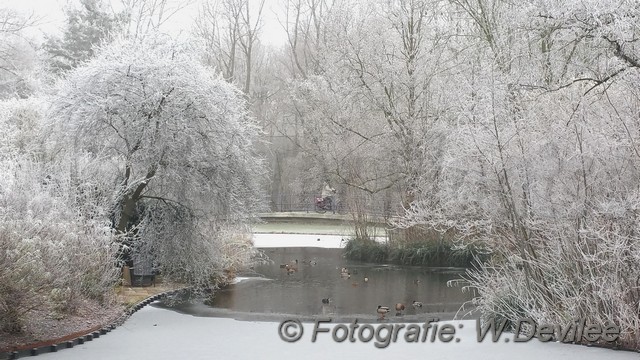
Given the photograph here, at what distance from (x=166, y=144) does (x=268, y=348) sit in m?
5.25

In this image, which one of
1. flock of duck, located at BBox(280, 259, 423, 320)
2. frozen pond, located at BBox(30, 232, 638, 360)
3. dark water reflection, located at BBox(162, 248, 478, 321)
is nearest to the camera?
frozen pond, located at BBox(30, 232, 638, 360)

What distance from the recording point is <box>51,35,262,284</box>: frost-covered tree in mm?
11516

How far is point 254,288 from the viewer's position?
13500 millimetres

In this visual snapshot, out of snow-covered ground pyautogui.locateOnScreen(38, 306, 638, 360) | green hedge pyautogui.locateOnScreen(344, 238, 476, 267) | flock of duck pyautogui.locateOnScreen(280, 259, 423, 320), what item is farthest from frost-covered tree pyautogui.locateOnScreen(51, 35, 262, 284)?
green hedge pyautogui.locateOnScreen(344, 238, 476, 267)

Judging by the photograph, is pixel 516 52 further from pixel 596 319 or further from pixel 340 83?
pixel 340 83

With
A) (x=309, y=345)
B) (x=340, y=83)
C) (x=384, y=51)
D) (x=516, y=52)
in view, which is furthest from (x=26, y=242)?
(x=340, y=83)

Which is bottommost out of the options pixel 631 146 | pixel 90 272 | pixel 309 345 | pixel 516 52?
pixel 309 345

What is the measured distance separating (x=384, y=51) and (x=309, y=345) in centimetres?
1461

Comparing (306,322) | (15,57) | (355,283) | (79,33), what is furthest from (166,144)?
(79,33)

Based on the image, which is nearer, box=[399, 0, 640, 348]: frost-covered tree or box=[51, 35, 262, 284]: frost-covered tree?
box=[399, 0, 640, 348]: frost-covered tree

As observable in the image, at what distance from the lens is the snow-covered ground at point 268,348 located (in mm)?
6707

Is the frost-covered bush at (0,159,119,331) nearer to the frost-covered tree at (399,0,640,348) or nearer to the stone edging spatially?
the stone edging

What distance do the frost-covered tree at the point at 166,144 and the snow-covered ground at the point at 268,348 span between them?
341cm

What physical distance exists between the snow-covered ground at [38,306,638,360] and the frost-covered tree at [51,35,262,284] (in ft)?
11.2
